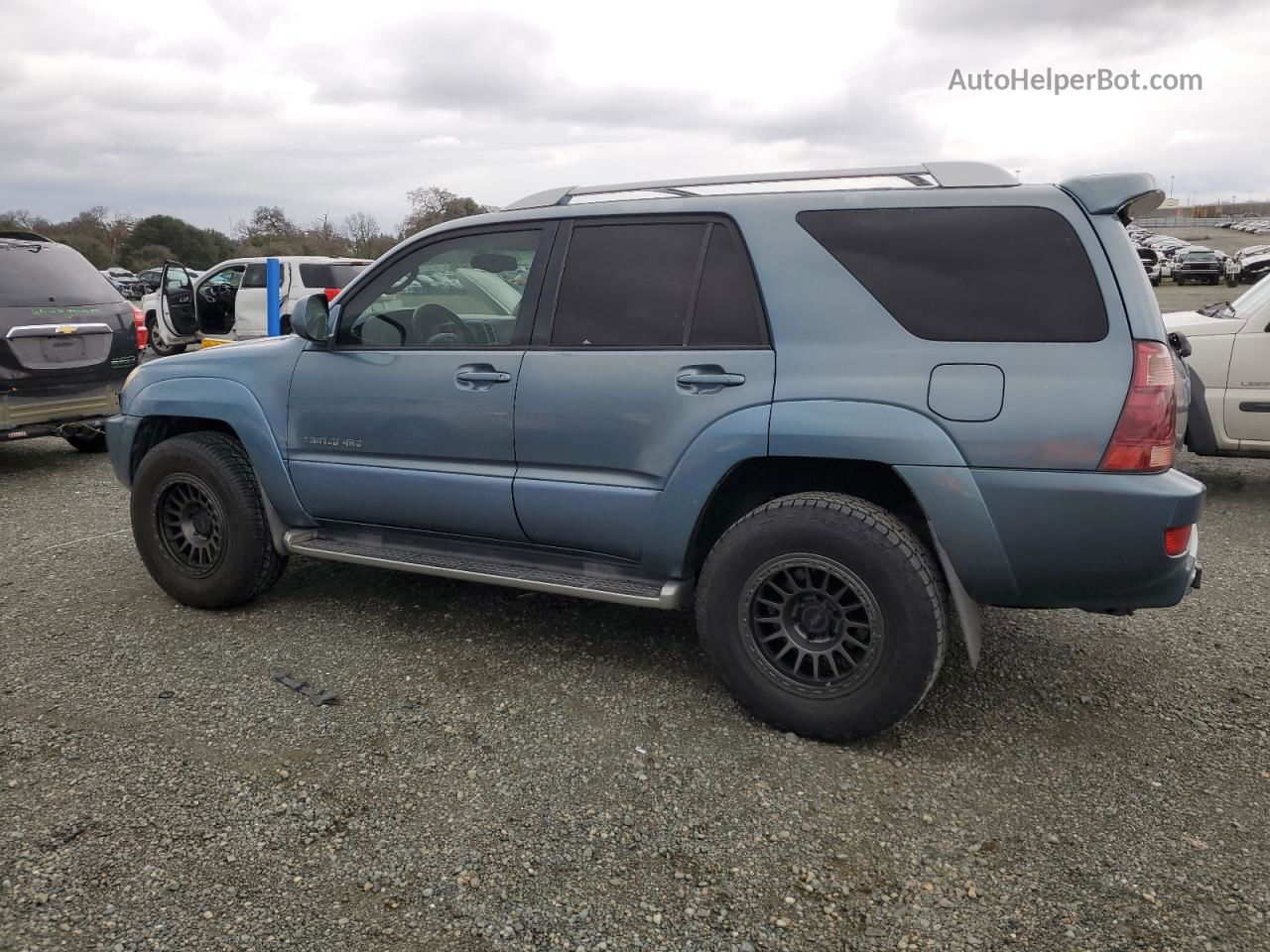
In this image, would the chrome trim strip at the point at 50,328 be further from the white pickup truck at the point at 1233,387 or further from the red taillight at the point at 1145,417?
the white pickup truck at the point at 1233,387

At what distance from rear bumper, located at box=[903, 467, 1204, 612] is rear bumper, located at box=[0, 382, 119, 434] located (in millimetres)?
6818

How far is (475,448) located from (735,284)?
120 cm

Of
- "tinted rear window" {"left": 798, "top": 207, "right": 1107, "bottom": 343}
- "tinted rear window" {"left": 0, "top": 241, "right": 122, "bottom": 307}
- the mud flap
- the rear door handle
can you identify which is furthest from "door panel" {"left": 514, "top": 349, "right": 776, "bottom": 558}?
"tinted rear window" {"left": 0, "top": 241, "right": 122, "bottom": 307}

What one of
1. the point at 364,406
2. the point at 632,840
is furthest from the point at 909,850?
the point at 364,406

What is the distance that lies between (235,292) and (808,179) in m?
12.6

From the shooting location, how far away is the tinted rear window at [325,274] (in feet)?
41.9

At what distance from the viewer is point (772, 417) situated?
3135mm

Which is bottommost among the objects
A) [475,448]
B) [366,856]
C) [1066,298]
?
[366,856]

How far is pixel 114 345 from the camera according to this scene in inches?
304

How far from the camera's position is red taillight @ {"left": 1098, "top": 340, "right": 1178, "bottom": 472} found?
278 cm

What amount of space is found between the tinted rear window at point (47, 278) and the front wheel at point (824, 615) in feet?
21.4

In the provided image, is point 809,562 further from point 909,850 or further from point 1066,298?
point 1066,298

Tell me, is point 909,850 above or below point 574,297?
below

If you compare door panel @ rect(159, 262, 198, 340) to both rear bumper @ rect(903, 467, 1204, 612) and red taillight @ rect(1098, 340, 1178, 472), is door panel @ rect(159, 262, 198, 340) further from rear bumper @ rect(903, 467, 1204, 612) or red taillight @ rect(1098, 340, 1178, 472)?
red taillight @ rect(1098, 340, 1178, 472)
